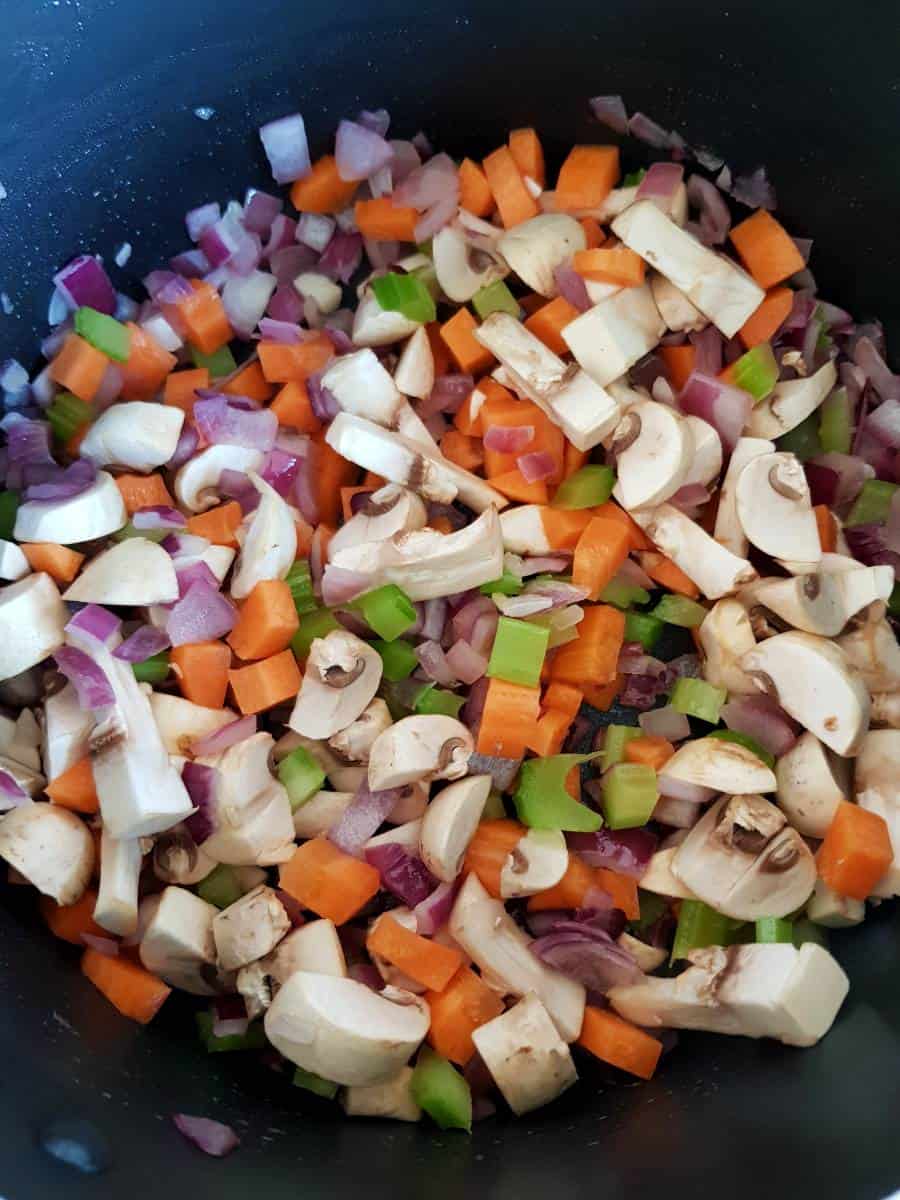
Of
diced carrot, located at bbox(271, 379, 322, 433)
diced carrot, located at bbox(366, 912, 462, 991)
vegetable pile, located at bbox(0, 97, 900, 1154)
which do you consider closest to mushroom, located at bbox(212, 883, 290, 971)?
vegetable pile, located at bbox(0, 97, 900, 1154)

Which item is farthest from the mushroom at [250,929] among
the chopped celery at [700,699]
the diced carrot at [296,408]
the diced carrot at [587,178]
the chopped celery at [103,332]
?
the diced carrot at [587,178]

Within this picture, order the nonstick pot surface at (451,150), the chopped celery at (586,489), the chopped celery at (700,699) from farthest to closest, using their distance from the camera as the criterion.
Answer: the chopped celery at (586,489)
the chopped celery at (700,699)
the nonstick pot surface at (451,150)

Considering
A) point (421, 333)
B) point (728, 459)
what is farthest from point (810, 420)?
point (421, 333)

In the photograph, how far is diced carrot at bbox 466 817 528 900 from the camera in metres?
1.56

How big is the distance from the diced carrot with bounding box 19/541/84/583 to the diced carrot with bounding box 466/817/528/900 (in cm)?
71

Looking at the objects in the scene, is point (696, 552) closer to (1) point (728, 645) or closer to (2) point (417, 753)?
(1) point (728, 645)

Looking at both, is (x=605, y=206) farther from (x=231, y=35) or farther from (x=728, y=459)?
(x=231, y=35)

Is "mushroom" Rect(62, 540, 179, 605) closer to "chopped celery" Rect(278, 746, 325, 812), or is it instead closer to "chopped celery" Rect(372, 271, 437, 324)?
"chopped celery" Rect(278, 746, 325, 812)

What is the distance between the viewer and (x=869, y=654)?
1622mm

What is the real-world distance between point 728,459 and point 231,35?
1031 mm

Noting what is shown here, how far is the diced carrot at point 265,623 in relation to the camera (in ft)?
5.22

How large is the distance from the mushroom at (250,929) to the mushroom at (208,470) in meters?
0.63

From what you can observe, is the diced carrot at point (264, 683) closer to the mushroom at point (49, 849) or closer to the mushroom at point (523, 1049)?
the mushroom at point (49, 849)

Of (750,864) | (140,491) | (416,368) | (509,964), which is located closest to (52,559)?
(140,491)
